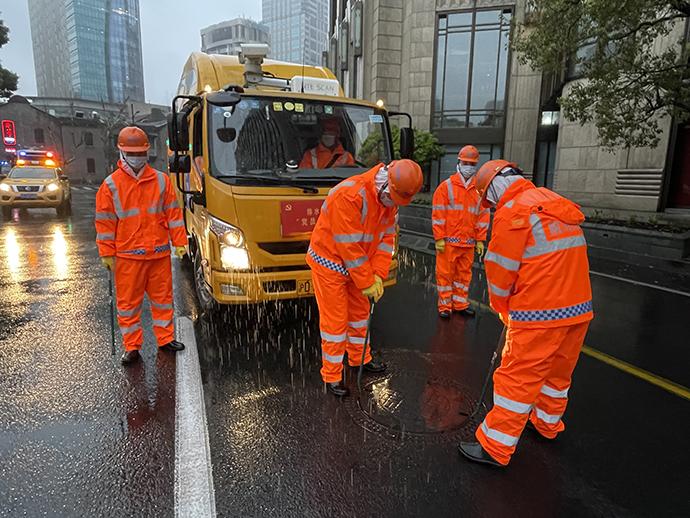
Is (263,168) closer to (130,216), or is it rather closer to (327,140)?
(327,140)

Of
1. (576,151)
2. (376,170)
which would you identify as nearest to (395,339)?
(376,170)

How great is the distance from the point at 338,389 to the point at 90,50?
123799mm

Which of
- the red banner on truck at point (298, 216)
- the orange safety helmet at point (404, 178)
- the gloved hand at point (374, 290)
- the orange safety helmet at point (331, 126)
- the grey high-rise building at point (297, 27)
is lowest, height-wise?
the gloved hand at point (374, 290)

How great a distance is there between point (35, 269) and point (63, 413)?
17.6ft

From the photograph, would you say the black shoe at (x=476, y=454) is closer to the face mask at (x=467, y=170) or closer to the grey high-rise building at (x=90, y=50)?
the face mask at (x=467, y=170)

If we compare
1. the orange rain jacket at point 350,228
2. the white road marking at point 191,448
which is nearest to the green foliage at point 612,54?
the orange rain jacket at point 350,228

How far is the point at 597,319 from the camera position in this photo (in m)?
5.45

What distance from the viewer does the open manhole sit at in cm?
305

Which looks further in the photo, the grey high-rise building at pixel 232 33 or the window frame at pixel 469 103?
the grey high-rise building at pixel 232 33

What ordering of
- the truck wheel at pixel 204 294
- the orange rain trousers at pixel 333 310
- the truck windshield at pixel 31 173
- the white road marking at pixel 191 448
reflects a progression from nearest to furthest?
the white road marking at pixel 191 448 → the orange rain trousers at pixel 333 310 → the truck wheel at pixel 204 294 → the truck windshield at pixel 31 173

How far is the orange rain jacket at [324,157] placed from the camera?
15.4 ft

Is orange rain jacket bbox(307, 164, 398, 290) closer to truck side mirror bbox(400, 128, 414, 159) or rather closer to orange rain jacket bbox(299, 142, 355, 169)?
orange rain jacket bbox(299, 142, 355, 169)

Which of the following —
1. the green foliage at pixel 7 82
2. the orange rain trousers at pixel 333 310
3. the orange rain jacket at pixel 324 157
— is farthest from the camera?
the green foliage at pixel 7 82

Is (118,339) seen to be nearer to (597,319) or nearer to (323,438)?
(323,438)
